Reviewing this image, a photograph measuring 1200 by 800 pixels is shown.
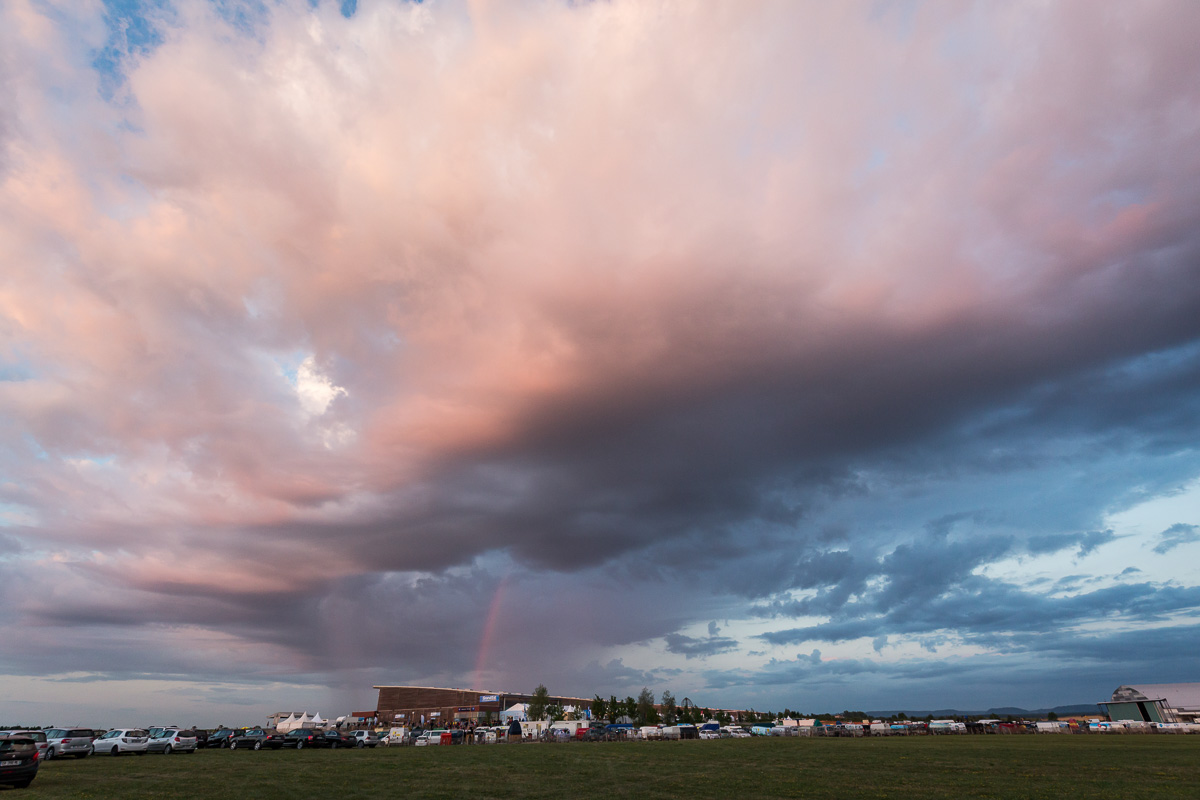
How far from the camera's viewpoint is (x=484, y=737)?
94000mm

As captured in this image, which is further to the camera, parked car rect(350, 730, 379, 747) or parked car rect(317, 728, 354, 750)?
parked car rect(350, 730, 379, 747)

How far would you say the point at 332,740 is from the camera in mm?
74000

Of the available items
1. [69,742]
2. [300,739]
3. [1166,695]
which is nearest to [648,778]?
[69,742]

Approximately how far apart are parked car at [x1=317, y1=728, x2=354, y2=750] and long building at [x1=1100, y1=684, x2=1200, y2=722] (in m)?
168

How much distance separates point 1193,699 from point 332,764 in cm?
19194

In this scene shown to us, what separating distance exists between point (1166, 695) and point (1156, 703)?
8.98m

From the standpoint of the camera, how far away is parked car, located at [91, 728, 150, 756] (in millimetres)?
55000

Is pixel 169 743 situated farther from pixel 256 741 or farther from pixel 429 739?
pixel 429 739

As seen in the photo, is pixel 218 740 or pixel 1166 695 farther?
pixel 1166 695

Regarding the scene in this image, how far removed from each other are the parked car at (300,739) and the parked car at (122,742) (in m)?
18.5

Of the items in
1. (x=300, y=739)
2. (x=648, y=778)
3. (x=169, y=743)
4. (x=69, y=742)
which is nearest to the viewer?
(x=648, y=778)

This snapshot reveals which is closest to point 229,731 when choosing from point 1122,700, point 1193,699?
point 1122,700

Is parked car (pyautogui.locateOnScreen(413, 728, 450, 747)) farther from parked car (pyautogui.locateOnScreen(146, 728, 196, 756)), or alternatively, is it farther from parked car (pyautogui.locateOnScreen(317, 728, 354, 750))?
parked car (pyautogui.locateOnScreen(146, 728, 196, 756))

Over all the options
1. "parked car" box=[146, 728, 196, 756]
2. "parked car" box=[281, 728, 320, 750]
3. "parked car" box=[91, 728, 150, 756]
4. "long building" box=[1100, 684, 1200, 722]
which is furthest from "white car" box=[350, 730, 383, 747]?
"long building" box=[1100, 684, 1200, 722]
